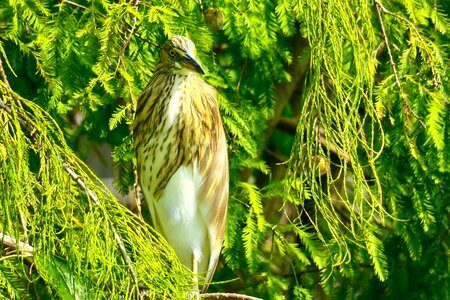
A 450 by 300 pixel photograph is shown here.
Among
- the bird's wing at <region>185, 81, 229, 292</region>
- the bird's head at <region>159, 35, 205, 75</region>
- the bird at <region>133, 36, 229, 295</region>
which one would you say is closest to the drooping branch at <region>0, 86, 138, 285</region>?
the bird's head at <region>159, 35, 205, 75</region>

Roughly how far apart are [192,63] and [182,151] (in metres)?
0.51

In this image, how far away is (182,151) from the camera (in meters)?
3.92

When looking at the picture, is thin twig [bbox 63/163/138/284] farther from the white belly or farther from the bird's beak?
the white belly

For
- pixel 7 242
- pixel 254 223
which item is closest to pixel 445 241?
pixel 254 223

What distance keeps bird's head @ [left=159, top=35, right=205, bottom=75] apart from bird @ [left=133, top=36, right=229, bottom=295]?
0.01 metres

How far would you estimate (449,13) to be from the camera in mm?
4223

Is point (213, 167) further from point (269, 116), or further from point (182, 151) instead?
point (269, 116)

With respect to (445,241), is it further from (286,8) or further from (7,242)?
(7,242)

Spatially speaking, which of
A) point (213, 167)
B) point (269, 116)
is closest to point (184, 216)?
point (213, 167)

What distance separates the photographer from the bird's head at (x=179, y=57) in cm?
347

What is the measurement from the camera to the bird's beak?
3.46m

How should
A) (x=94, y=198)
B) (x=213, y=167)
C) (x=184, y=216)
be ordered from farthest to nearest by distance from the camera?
1. (x=184, y=216)
2. (x=213, y=167)
3. (x=94, y=198)

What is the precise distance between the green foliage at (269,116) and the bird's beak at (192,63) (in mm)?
100

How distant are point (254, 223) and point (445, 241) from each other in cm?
101
